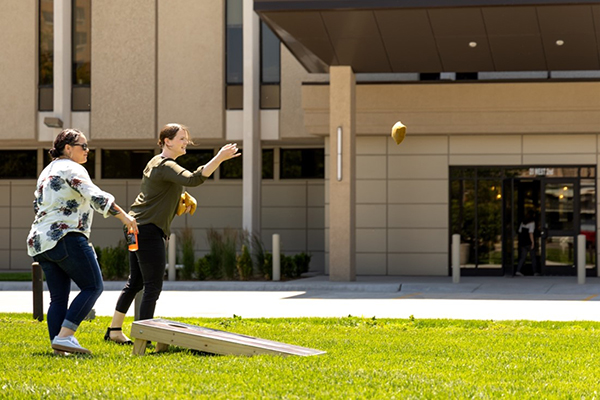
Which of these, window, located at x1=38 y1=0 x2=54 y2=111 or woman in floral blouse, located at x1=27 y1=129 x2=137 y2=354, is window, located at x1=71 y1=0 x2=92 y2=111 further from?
woman in floral blouse, located at x1=27 y1=129 x2=137 y2=354

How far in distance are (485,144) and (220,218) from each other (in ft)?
26.9

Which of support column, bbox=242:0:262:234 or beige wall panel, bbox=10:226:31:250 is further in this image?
beige wall panel, bbox=10:226:31:250

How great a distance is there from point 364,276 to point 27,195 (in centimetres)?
1121

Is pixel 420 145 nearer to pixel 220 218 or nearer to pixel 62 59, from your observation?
pixel 220 218

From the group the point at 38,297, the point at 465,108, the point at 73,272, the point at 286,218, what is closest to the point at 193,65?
the point at 286,218

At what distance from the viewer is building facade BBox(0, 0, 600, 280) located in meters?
23.3

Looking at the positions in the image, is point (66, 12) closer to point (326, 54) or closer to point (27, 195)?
point (27, 195)

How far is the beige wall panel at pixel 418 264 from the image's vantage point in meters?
24.5

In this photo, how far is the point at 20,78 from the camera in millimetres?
26625

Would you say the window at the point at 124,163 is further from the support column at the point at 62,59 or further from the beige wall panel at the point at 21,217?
the support column at the point at 62,59

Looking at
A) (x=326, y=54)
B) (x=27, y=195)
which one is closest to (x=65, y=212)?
(x=326, y=54)

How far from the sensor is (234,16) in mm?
25656

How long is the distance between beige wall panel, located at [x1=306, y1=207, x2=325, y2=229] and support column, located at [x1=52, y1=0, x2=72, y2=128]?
7.09 m

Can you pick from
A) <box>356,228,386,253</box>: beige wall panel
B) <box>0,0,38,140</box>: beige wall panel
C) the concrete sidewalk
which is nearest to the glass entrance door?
the concrete sidewalk
